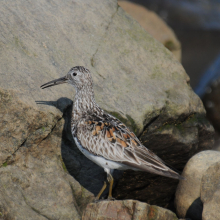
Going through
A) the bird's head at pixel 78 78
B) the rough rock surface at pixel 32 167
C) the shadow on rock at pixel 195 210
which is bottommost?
the rough rock surface at pixel 32 167

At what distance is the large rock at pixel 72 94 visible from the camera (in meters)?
7.36

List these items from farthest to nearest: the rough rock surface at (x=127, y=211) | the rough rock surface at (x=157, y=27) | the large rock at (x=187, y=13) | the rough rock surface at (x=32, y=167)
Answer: the large rock at (x=187, y=13) → the rough rock surface at (x=157, y=27) → the rough rock surface at (x=32, y=167) → the rough rock surface at (x=127, y=211)

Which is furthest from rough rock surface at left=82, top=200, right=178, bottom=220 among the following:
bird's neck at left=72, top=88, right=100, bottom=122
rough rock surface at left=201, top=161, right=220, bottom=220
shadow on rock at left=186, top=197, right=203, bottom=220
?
bird's neck at left=72, top=88, right=100, bottom=122

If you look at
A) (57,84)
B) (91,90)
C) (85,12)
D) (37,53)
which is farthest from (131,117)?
(85,12)

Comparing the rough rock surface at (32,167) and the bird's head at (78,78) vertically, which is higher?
the bird's head at (78,78)

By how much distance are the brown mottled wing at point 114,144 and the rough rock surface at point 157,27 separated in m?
8.97

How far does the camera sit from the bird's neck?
26.0 ft

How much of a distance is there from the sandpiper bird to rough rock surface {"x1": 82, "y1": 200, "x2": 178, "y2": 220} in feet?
2.34

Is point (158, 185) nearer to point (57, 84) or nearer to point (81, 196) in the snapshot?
point (81, 196)

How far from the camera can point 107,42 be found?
1002 centimetres

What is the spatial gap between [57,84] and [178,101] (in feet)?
11.1

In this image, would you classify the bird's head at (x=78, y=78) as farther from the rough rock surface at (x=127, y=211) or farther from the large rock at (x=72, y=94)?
the rough rock surface at (x=127, y=211)

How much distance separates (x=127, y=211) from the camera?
6.45 meters

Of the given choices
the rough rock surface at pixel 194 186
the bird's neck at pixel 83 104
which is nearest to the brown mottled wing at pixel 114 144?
the bird's neck at pixel 83 104
